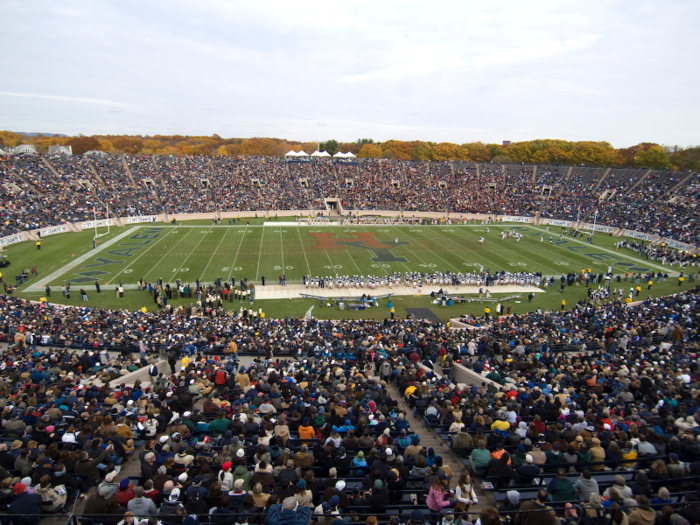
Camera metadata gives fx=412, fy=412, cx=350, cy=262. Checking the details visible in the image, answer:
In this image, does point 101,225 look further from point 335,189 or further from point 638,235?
point 638,235

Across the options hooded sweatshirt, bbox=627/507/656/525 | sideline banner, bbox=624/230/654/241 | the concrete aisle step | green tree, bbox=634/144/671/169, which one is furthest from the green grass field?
green tree, bbox=634/144/671/169

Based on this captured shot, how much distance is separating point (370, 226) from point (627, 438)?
5115 centimetres

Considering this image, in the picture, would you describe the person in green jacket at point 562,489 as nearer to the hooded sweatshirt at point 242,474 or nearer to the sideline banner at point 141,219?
the hooded sweatshirt at point 242,474

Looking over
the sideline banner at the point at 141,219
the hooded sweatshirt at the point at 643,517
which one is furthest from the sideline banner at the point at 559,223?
the hooded sweatshirt at the point at 643,517

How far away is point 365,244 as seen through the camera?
157ft

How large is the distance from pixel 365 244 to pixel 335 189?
2759 centimetres

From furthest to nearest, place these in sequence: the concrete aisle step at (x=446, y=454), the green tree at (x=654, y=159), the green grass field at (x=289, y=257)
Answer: the green tree at (x=654, y=159)
the green grass field at (x=289, y=257)
the concrete aisle step at (x=446, y=454)

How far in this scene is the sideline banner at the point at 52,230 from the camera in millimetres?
45513

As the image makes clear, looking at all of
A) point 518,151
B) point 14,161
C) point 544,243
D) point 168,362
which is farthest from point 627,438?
point 518,151

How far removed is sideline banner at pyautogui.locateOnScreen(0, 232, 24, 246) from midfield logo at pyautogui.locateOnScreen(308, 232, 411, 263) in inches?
1218

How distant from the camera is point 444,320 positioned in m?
27.9

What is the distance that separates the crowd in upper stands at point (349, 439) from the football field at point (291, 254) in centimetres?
2031

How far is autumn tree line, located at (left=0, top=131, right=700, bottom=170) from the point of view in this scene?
88.6 metres

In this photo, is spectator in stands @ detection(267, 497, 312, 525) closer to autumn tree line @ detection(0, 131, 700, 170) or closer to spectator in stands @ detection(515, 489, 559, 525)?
spectator in stands @ detection(515, 489, 559, 525)
